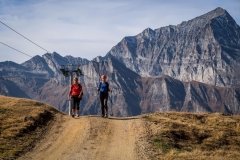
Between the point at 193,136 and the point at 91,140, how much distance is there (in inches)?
245

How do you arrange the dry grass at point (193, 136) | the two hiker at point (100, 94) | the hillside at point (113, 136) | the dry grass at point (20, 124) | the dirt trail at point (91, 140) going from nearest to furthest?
the dirt trail at point (91, 140) < the hillside at point (113, 136) < the dry grass at point (20, 124) < the dry grass at point (193, 136) < the two hiker at point (100, 94)

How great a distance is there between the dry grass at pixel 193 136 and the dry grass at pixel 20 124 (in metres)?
6.79

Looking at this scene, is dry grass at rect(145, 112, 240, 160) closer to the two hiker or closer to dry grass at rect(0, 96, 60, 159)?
the two hiker

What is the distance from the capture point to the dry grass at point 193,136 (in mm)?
21938

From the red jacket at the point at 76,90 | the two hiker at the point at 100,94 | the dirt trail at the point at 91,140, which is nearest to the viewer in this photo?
the dirt trail at the point at 91,140

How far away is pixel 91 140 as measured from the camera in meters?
23.8

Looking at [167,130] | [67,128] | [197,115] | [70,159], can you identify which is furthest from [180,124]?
[70,159]

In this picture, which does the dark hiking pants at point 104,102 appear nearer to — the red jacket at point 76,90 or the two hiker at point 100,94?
the two hiker at point 100,94

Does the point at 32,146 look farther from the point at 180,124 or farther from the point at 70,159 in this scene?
the point at 180,124

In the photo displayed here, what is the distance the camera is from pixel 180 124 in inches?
1083

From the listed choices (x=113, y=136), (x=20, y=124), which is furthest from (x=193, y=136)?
(x=20, y=124)

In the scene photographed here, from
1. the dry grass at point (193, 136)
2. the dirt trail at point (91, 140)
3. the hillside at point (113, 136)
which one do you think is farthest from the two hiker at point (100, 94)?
the dry grass at point (193, 136)

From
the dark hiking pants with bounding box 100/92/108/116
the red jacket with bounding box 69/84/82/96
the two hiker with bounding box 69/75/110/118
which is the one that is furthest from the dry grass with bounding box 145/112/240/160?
the red jacket with bounding box 69/84/82/96

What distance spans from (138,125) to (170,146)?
5.01 m
